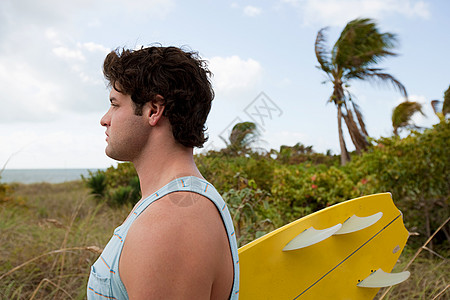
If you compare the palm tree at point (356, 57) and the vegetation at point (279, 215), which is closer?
the vegetation at point (279, 215)

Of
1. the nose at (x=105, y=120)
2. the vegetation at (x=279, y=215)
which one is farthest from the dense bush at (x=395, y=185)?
the nose at (x=105, y=120)

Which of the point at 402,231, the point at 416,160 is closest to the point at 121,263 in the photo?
the point at 402,231

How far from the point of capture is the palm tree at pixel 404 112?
17578mm

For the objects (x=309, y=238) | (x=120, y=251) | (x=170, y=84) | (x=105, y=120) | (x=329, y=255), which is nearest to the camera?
(x=120, y=251)

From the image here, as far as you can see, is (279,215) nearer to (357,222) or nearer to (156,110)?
(357,222)

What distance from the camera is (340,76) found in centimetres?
1592

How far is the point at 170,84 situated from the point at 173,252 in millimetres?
514

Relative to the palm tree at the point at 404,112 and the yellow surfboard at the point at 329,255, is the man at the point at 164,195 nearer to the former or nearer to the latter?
the yellow surfboard at the point at 329,255

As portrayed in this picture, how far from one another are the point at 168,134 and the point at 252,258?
747mm

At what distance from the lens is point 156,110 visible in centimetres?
118

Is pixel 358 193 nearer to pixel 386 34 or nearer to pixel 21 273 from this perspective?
pixel 21 273

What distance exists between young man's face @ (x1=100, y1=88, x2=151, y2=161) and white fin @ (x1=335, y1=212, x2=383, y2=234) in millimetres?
1194

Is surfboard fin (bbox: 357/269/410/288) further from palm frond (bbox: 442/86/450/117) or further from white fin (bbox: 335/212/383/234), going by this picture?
palm frond (bbox: 442/86/450/117)

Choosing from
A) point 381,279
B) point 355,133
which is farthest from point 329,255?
point 355,133
